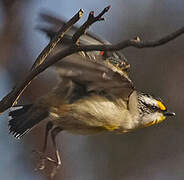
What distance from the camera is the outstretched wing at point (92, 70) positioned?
362 cm

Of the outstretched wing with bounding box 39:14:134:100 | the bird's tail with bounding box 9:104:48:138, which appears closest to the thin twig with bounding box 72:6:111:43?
the outstretched wing with bounding box 39:14:134:100

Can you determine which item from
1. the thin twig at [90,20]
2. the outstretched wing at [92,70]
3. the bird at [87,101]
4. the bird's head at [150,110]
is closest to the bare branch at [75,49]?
the thin twig at [90,20]

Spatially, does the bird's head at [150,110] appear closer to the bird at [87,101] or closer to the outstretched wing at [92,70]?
the bird at [87,101]

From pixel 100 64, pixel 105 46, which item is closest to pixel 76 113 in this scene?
pixel 100 64

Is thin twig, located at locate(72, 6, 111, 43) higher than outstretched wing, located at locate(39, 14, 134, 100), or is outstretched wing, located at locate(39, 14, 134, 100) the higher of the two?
thin twig, located at locate(72, 6, 111, 43)

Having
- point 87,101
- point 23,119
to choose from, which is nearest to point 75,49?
point 87,101

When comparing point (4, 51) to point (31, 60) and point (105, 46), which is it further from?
point (105, 46)

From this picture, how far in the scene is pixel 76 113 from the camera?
4316 mm

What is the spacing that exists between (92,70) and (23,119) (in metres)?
1.13

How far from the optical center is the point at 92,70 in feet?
12.3

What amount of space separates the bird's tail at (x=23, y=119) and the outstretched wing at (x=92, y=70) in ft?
1.78

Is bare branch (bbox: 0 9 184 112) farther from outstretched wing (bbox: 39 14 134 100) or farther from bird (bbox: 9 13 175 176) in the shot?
bird (bbox: 9 13 175 176)

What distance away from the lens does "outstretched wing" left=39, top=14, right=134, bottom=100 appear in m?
3.62

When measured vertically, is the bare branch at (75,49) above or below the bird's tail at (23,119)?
above
